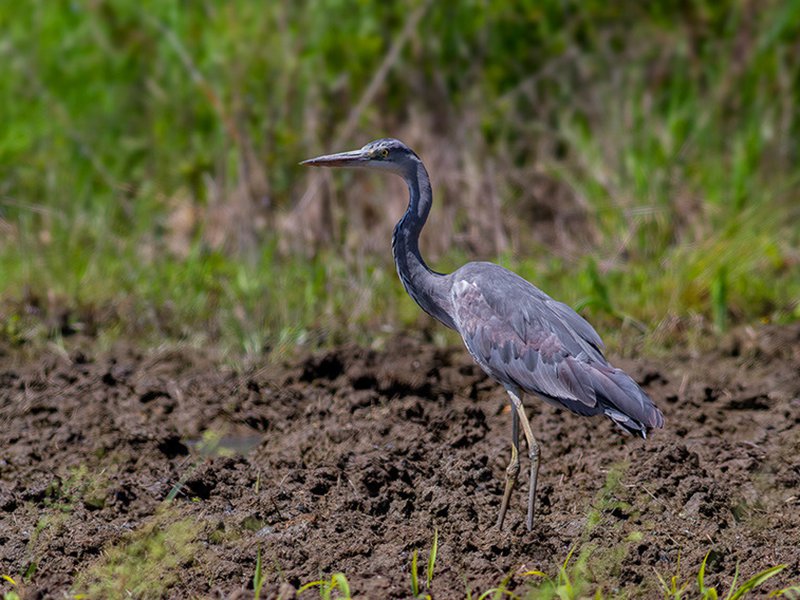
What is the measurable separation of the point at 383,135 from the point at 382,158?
3.02 meters

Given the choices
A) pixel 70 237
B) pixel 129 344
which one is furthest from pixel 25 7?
pixel 129 344

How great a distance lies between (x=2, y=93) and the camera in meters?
8.46

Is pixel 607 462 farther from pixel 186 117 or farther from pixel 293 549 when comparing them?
pixel 186 117

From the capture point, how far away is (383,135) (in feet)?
27.0

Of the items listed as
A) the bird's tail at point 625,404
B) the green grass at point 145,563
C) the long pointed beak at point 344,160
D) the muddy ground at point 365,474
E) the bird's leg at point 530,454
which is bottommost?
the green grass at point 145,563

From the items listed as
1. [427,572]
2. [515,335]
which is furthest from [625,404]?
[427,572]

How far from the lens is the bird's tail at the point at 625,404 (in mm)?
4355

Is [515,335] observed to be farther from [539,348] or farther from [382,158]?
[382,158]

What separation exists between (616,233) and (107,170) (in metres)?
3.49

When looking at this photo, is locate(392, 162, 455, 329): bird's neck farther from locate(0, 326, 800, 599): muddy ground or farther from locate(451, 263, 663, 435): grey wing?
locate(0, 326, 800, 599): muddy ground

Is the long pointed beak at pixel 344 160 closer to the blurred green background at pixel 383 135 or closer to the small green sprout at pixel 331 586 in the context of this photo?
the blurred green background at pixel 383 135

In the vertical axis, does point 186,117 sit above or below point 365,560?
above

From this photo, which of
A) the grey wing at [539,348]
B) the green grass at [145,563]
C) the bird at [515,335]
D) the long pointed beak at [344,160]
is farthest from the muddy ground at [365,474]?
the long pointed beak at [344,160]

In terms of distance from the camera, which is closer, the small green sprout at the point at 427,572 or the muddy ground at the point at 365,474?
the small green sprout at the point at 427,572
